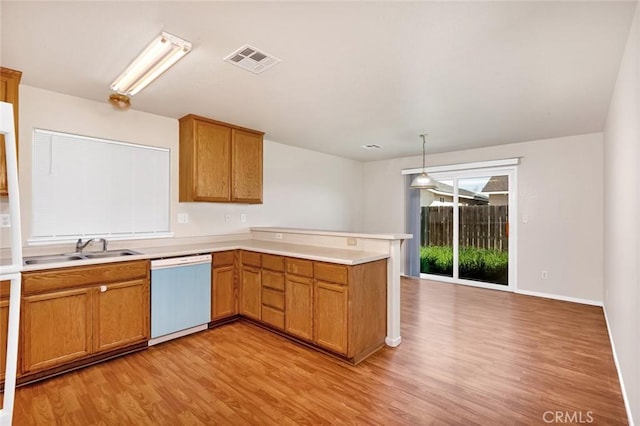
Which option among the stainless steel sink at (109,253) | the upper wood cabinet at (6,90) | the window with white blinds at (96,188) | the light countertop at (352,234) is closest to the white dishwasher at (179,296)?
the stainless steel sink at (109,253)

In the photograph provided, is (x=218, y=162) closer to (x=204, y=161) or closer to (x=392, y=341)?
(x=204, y=161)

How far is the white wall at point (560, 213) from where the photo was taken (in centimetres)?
436

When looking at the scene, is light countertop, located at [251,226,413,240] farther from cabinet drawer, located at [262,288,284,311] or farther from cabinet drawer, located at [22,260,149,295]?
cabinet drawer, located at [22,260,149,295]

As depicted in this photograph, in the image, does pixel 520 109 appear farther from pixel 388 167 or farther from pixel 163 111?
pixel 163 111

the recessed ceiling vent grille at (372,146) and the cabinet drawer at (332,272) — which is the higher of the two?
the recessed ceiling vent grille at (372,146)

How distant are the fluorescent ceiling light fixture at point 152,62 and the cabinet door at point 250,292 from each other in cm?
216

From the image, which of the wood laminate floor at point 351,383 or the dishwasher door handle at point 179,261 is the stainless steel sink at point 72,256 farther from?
the wood laminate floor at point 351,383

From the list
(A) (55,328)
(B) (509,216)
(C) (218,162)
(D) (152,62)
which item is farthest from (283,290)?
(B) (509,216)

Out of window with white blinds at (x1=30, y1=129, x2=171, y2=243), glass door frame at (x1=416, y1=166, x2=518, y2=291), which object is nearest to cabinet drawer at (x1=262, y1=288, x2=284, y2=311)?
window with white blinds at (x1=30, y1=129, x2=171, y2=243)

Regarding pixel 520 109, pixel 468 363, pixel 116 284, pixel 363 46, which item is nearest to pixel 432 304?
pixel 468 363

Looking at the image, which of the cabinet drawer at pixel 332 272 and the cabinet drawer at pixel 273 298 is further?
the cabinet drawer at pixel 273 298

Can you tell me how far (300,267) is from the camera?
3078mm

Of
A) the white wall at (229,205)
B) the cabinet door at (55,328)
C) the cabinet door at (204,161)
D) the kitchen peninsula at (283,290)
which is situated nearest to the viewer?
the cabinet door at (55,328)

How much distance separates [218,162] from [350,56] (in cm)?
223
